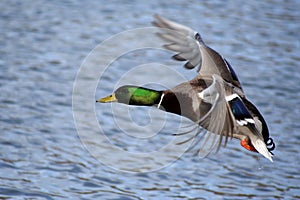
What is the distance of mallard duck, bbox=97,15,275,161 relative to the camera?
5.45 metres

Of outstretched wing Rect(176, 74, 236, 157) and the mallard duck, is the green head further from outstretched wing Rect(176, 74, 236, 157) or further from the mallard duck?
outstretched wing Rect(176, 74, 236, 157)

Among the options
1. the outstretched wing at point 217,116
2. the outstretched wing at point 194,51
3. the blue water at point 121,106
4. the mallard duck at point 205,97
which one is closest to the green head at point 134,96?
the mallard duck at point 205,97

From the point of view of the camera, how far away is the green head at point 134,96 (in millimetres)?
6023

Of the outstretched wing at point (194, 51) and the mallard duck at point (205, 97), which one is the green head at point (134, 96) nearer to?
the mallard duck at point (205, 97)

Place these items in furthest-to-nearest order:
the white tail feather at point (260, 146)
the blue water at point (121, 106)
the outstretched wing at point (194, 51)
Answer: the blue water at point (121, 106) → the white tail feather at point (260, 146) → the outstretched wing at point (194, 51)

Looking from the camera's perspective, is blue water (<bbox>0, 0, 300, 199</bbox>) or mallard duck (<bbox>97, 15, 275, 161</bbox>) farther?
blue water (<bbox>0, 0, 300, 199</bbox>)

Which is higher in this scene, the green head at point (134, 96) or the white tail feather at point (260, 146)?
the green head at point (134, 96)

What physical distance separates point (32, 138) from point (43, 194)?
1.31 m

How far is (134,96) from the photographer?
607 cm

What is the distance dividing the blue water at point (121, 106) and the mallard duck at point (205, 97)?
1164mm

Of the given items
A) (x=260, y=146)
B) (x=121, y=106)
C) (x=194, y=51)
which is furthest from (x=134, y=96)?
(x=121, y=106)

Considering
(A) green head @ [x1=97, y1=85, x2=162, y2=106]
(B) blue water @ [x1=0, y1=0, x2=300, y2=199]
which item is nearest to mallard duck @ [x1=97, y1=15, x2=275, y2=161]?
(A) green head @ [x1=97, y1=85, x2=162, y2=106]

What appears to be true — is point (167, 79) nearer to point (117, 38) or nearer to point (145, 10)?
point (117, 38)

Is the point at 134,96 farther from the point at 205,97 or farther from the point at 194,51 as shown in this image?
the point at 205,97
